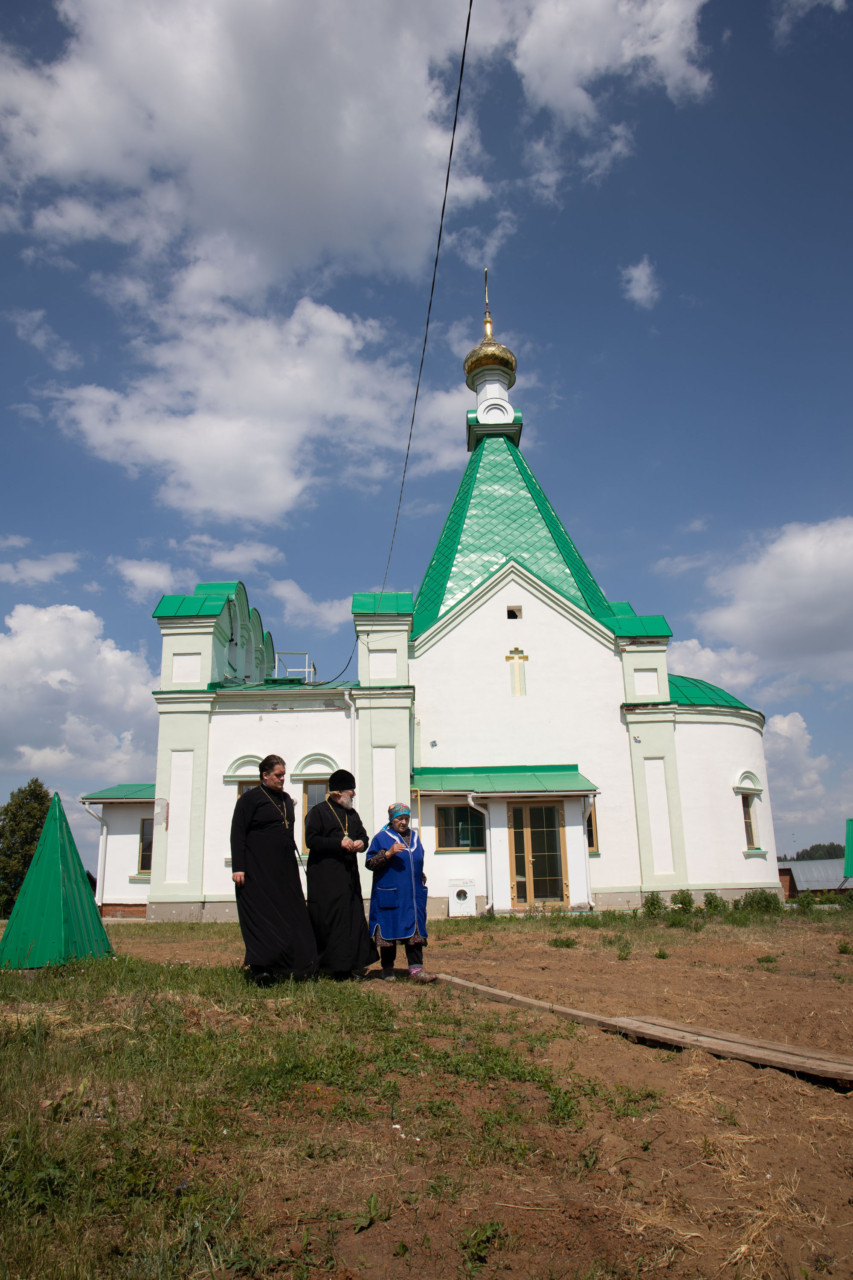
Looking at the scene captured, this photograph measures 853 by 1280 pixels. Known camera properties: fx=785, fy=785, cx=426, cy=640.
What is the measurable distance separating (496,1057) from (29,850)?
2957 cm

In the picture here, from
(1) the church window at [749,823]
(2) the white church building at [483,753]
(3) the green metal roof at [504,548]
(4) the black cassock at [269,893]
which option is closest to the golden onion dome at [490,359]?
(3) the green metal roof at [504,548]

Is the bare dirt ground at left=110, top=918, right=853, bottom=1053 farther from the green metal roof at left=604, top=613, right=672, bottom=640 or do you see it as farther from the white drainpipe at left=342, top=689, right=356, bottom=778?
the green metal roof at left=604, top=613, right=672, bottom=640

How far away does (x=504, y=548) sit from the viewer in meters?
19.3

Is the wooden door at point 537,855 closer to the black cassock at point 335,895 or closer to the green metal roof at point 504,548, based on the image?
the green metal roof at point 504,548

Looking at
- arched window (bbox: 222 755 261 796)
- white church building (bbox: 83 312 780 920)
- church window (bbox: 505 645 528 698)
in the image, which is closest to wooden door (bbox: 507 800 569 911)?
white church building (bbox: 83 312 780 920)

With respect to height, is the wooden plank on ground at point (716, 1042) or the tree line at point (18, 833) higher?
the tree line at point (18, 833)

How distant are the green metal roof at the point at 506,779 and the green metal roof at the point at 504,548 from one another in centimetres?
325

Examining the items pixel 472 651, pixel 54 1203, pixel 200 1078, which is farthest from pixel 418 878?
pixel 472 651

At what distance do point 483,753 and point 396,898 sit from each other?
9.85 m

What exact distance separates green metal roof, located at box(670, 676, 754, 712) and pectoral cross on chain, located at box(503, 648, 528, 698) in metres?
3.23

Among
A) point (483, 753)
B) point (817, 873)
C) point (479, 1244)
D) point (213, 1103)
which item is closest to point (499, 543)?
point (483, 753)

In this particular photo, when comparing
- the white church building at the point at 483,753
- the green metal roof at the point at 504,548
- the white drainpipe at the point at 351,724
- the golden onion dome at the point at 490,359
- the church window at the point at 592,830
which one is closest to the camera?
the white church building at the point at 483,753

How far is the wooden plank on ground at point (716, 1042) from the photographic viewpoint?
3846 mm

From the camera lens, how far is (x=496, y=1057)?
4109mm
